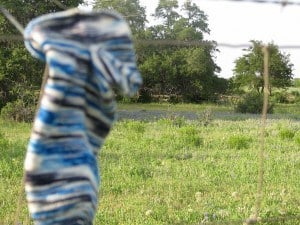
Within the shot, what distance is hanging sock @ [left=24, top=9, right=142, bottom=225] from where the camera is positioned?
881 millimetres

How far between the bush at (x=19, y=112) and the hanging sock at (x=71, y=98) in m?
8.93

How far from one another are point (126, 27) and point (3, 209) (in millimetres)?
2725

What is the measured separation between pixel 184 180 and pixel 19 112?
5.89 metres

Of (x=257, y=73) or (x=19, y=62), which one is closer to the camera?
(x=19, y=62)

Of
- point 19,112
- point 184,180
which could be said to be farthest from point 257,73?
point 184,180

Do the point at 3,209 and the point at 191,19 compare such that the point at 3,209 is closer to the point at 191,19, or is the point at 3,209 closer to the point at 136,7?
the point at 136,7

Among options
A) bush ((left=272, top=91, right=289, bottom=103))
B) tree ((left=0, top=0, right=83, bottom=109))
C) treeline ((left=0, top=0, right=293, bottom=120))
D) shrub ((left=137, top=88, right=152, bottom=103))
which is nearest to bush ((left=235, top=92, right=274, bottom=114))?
treeline ((left=0, top=0, right=293, bottom=120))

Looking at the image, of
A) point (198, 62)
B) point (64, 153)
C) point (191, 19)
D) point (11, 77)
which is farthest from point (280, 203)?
point (191, 19)

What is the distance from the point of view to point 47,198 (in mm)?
925

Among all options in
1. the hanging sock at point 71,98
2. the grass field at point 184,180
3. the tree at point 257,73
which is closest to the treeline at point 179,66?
the tree at point 257,73

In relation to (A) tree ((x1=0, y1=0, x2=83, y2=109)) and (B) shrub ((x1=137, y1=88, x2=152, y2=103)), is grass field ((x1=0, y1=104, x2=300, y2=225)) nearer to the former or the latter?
(A) tree ((x1=0, y1=0, x2=83, y2=109))

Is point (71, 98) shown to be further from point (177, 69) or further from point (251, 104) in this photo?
point (177, 69)

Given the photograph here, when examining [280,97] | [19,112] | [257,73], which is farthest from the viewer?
[280,97]

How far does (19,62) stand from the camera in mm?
10664
